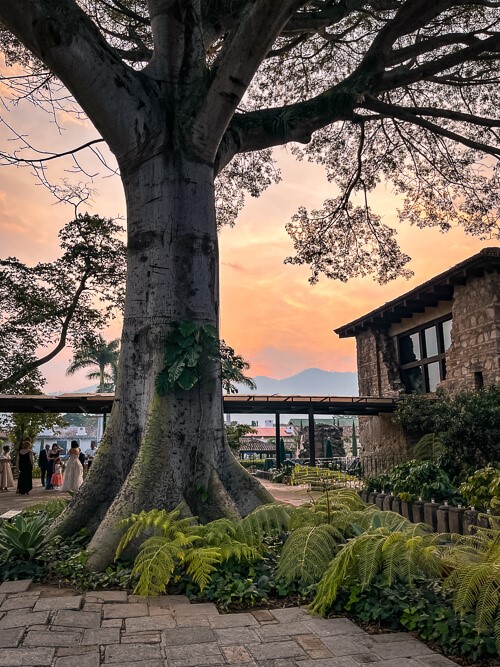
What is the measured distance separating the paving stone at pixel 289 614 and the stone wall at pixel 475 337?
10.5m

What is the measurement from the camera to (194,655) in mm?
2672

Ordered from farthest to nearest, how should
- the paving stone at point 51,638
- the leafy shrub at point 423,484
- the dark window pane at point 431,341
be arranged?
the dark window pane at point 431,341 < the leafy shrub at point 423,484 < the paving stone at point 51,638

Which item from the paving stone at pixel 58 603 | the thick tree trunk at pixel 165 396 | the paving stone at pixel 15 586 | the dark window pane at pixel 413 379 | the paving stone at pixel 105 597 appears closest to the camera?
the paving stone at pixel 58 603

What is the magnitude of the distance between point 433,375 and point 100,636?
14.7 meters

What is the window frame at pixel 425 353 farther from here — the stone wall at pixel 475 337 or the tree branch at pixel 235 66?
the tree branch at pixel 235 66

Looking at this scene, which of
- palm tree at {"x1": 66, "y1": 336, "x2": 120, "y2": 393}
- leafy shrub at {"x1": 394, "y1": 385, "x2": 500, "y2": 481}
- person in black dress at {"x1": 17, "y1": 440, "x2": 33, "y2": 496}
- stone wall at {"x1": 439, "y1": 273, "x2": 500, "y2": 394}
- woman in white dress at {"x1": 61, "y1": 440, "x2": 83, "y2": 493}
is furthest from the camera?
palm tree at {"x1": 66, "y1": 336, "x2": 120, "y2": 393}

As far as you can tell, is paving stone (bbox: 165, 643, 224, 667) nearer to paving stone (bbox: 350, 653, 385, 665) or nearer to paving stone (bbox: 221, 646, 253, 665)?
paving stone (bbox: 221, 646, 253, 665)

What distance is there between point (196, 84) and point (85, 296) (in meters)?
12.4

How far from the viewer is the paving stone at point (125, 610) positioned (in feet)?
10.6

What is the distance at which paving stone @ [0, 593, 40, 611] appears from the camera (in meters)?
3.34

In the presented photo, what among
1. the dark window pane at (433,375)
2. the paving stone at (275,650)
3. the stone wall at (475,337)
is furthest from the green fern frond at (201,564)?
the dark window pane at (433,375)

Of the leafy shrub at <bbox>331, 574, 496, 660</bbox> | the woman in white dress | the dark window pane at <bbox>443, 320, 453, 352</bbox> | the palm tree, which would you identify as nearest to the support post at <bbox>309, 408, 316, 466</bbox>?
the dark window pane at <bbox>443, 320, 453, 352</bbox>

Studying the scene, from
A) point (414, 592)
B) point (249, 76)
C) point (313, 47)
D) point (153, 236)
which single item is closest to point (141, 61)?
point (313, 47)

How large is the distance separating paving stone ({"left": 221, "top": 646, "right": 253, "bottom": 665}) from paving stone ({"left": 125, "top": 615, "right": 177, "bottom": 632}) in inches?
18.1
